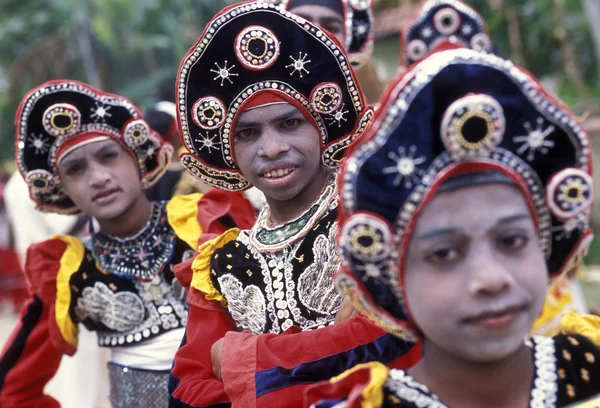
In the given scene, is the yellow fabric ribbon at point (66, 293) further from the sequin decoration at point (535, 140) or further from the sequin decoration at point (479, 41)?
the sequin decoration at point (479, 41)

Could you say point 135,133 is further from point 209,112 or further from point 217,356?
point 217,356

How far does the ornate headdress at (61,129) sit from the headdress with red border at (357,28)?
4.29ft

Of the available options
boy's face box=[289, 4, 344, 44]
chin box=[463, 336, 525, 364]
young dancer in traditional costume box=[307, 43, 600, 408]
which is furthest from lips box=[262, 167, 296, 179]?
boy's face box=[289, 4, 344, 44]

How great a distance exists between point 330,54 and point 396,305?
3.32 feet

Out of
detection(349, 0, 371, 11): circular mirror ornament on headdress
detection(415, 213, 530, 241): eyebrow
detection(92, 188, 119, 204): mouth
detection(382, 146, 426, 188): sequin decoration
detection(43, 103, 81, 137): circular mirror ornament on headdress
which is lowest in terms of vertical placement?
detection(415, 213, 530, 241): eyebrow

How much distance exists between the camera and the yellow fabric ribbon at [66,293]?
3236 mm

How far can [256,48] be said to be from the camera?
238cm

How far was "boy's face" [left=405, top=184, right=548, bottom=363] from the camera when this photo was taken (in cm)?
151

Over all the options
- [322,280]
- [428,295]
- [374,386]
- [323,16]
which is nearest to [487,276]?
[428,295]

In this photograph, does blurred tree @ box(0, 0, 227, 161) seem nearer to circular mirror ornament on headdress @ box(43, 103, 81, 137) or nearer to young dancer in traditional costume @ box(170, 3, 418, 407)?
circular mirror ornament on headdress @ box(43, 103, 81, 137)

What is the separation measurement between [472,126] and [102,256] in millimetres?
2181

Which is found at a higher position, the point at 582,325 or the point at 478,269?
the point at 478,269

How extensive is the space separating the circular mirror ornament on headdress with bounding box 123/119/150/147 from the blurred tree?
16175 mm

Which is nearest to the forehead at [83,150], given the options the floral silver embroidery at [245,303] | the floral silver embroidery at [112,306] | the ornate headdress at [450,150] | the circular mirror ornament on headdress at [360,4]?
the floral silver embroidery at [112,306]
